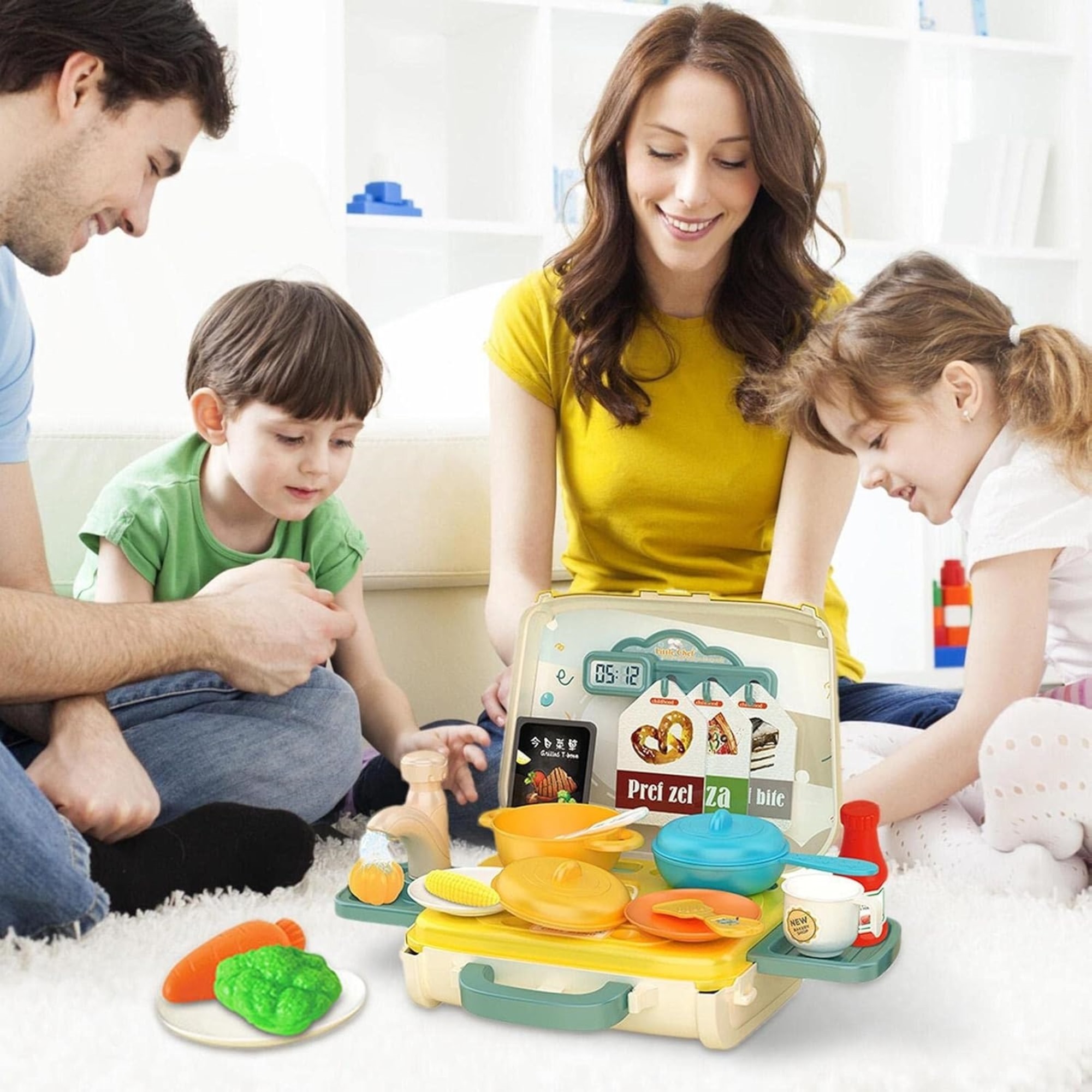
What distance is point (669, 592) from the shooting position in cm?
101

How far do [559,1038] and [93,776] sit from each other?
425mm

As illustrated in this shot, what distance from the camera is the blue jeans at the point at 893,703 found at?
50.4 inches

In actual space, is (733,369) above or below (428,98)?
below

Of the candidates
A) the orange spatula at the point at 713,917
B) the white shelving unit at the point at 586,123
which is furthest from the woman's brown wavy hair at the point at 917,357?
the white shelving unit at the point at 586,123

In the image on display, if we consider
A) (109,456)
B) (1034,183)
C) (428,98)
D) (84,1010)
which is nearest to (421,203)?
(428,98)

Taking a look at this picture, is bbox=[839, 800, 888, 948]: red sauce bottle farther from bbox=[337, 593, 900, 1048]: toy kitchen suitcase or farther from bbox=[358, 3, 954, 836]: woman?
bbox=[358, 3, 954, 836]: woman

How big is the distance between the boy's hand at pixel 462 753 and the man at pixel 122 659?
0.28ft

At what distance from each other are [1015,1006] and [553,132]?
99.2 inches

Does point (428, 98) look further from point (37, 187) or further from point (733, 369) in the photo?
point (37, 187)

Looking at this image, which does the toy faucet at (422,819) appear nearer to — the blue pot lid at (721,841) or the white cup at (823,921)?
the blue pot lid at (721,841)

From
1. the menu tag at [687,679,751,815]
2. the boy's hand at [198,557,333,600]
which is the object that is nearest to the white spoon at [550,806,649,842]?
the menu tag at [687,679,751,815]

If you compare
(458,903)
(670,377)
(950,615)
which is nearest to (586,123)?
(950,615)

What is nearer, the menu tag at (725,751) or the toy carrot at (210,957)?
the toy carrot at (210,957)

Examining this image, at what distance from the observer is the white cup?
73cm
